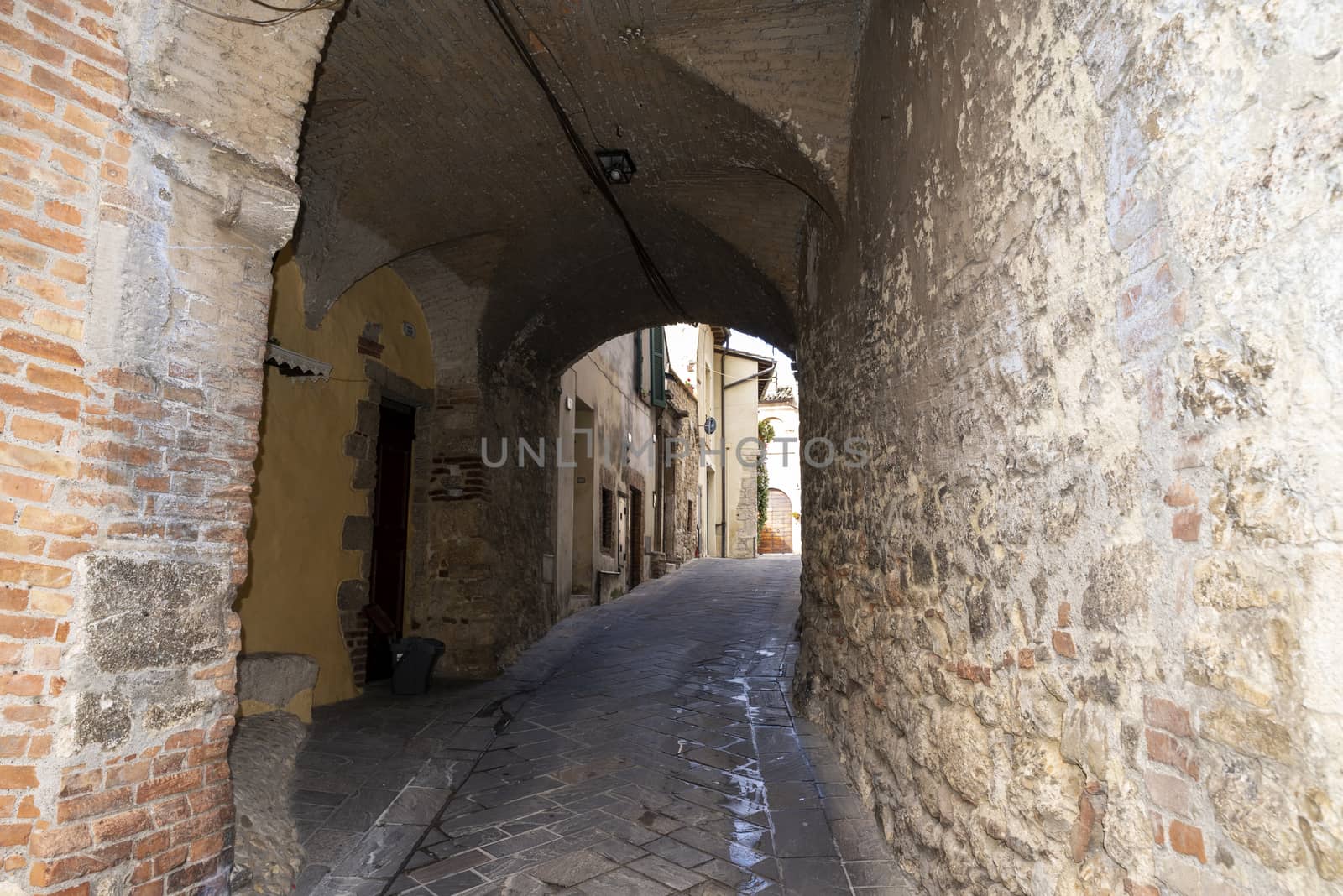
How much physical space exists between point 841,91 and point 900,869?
3392 millimetres

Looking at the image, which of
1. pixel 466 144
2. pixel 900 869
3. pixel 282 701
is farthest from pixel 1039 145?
pixel 282 701

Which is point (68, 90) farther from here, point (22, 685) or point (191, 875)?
point (191, 875)

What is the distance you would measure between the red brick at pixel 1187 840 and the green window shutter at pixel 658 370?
13832 mm

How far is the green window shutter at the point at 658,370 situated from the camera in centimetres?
1530

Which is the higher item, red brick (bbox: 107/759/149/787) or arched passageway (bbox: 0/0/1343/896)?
arched passageway (bbox: 0/0/1343/896)

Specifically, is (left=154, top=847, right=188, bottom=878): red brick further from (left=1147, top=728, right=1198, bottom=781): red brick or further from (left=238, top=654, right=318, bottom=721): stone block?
(left=1147, top=728, right=1198, bottom=781): red brick

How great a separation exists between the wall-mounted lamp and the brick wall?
2.61m

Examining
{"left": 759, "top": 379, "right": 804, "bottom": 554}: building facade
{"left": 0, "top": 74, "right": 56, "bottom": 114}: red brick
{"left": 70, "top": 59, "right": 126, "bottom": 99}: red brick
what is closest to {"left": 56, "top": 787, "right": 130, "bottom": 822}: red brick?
{"left": 0, "top": 74, "right": 56, "bottom": 114}: red brick

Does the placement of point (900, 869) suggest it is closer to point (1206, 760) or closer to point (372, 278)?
point (1206, 760)

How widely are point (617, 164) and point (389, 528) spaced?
324 cm

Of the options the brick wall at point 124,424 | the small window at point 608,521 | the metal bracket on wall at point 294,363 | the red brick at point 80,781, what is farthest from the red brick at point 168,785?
the small window at point 608,521

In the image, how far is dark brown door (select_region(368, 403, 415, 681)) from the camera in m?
6.30

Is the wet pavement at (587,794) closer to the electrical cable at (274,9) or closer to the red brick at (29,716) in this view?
the red brick at (29,716)

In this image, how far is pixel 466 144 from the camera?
4996 mm
